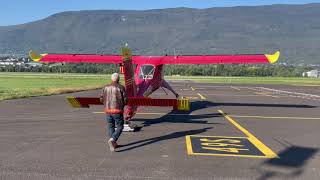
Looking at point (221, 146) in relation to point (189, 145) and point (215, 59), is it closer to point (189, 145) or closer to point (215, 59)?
point (189, 145)

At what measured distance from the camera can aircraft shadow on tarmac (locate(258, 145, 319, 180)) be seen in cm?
831

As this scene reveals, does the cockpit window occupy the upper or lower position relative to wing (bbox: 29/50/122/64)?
lower

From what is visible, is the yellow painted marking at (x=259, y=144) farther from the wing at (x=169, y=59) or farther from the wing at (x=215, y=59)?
the wing at (x=169, y=59)

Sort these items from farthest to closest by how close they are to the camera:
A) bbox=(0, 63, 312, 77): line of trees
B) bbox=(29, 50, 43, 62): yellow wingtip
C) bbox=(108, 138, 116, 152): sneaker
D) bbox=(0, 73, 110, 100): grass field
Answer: bbox=(0, 63, 312, 77): line of trees, bbox=(0, 73, 110, 100): grass field, bbox=(29, 50, 43, 62): yellow wingtip, bbox=(108, 138, 116, 152): sneaker

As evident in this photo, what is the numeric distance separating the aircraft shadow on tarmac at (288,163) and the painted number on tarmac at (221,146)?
1.91 ft

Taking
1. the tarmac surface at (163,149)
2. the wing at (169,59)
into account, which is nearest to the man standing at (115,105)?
the tarmac surface at (163,149)

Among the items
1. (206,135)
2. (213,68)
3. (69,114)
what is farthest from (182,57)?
(213,68)

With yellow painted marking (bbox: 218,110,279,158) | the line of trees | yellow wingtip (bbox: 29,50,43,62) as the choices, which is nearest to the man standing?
yellow painted marking (bbox: 218,110,279,158)

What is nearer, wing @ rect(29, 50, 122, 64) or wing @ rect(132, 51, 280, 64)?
wing @ rect(132, 51, 280, 64)

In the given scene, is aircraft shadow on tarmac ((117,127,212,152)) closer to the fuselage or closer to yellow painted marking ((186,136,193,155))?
yellow painted marking ((186,136,193,155))

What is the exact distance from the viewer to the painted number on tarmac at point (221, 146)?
10.3 meters

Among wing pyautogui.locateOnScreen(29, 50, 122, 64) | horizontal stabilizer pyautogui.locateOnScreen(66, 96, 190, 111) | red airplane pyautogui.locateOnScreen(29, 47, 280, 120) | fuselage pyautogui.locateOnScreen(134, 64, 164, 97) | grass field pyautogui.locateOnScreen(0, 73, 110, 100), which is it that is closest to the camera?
horizontal stabilizer pyautogui.locateOnScreen(66, 96, 190, 111)

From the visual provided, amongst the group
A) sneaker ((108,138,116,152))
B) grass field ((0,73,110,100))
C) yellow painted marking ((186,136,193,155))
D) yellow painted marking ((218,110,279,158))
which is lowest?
grass field ((0,73,110,100))

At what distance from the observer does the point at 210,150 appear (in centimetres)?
1059
